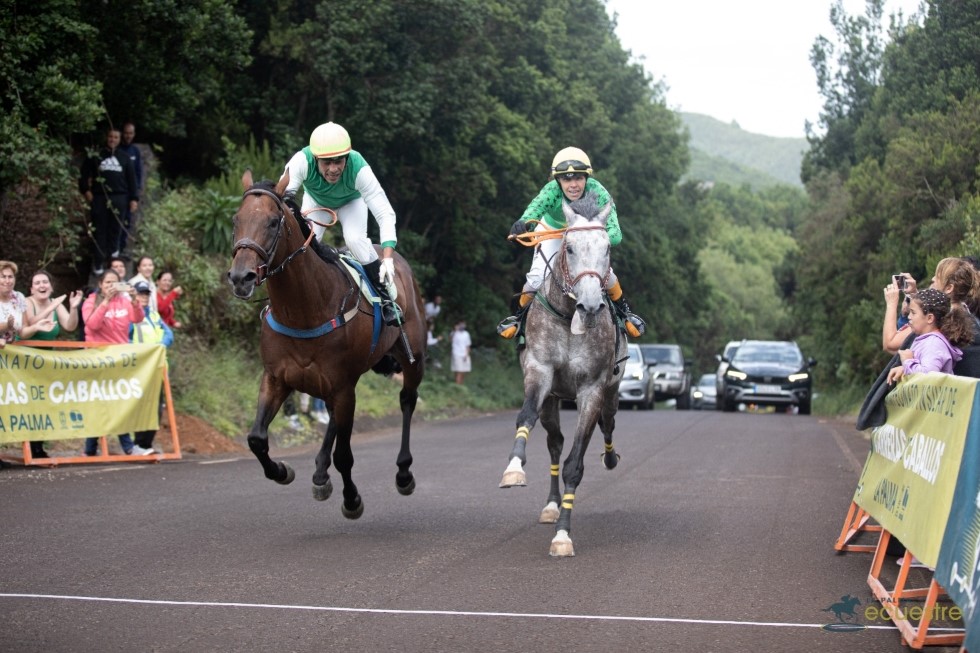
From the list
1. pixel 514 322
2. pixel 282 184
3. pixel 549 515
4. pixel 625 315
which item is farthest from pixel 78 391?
pixel 625 315

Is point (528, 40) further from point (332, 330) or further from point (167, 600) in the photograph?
point (167, 600)

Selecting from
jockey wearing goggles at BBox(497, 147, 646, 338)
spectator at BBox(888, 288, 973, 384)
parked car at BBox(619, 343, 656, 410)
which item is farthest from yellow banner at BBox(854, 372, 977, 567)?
parked car at BBox(619, 343, 656, 410)

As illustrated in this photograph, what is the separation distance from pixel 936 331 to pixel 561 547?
2.89m

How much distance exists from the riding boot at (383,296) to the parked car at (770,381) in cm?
2426

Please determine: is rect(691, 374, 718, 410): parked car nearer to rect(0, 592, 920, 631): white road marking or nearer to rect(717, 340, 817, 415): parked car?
rect(717, 340, 817, 415): parked car

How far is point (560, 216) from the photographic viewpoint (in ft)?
34.9

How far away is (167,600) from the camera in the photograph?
22.5ft

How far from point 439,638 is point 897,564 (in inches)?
153

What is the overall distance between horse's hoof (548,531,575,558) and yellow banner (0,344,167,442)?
721cm

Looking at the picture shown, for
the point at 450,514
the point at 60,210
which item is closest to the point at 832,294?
the point at 60,210

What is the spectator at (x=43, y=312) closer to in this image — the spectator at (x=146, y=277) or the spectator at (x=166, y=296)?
the spectator at (x=146, y=277)

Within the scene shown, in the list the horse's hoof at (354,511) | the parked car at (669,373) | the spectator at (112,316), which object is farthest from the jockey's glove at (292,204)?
the parked car at (669,373)

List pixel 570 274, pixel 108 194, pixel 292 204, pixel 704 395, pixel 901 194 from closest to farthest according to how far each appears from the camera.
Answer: pixel 570 274
pixel 292 204
pixel 108 194
pixel 901 194
pixel 704 395

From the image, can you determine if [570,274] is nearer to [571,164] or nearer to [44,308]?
[571,164]
